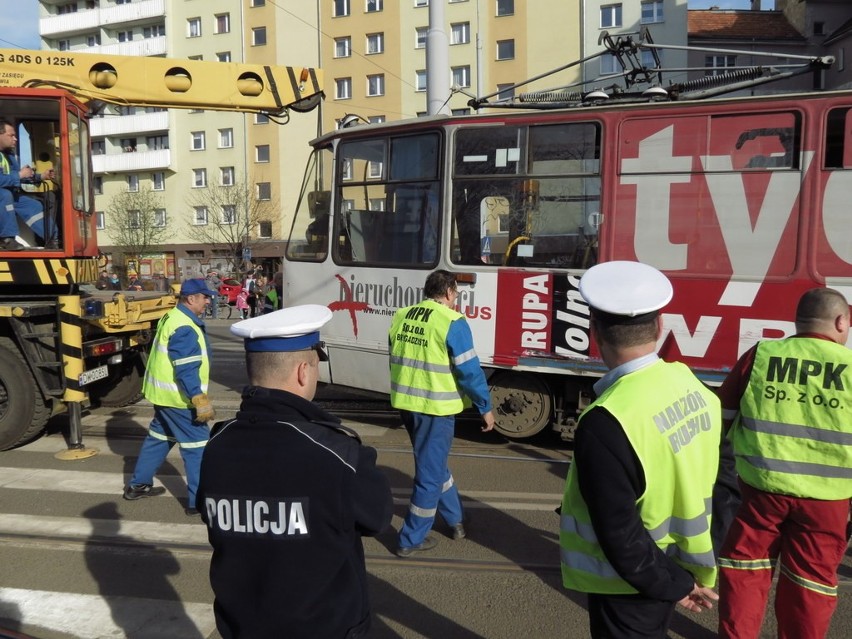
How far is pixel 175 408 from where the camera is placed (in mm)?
5051

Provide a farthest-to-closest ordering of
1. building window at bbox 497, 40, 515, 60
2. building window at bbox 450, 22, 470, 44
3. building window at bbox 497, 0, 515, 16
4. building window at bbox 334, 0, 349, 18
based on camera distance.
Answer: building window at bbox 334, 0, 349, 18 < building window at bbox 450, 22, 470, 44 < building window at bbox 497, 40, 515, 60 < building window at bbox 497, 0, 515, 16

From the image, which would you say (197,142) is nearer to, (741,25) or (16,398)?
(741,25)

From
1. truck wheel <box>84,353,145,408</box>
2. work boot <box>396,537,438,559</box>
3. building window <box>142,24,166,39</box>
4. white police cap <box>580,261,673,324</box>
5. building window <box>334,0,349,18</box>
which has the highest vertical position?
building window <box>142,24,166,39</box>

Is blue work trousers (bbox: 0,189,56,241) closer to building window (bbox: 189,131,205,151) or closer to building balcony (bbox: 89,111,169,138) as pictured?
building window (bbox: 189,131,205,151)

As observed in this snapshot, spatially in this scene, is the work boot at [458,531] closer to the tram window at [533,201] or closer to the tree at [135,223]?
the tram window at [533,201]

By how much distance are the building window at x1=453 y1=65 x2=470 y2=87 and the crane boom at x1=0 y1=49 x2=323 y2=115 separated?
31.8m

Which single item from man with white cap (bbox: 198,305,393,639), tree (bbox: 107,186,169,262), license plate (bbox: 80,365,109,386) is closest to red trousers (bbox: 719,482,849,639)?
man with white cap (bbox: 198,305,393,639)

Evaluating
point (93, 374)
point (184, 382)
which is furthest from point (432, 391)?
point (93, 374)

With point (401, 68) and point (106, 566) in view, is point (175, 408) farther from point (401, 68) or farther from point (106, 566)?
point (401, 68)

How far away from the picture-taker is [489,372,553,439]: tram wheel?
6.54 m

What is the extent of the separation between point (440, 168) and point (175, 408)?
10.8 ft

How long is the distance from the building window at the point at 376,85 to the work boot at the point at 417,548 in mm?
38870

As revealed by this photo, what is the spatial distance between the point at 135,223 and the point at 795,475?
4510cm

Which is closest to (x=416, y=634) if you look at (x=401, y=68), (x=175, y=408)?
(x=175, y=408)
